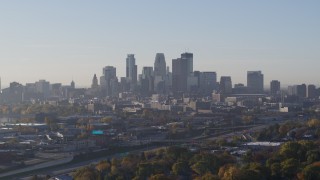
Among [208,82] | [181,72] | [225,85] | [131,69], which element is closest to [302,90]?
[225,85]

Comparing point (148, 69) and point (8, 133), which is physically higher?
point (148, 69)

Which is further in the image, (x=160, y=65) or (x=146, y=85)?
(x=160, y=65)

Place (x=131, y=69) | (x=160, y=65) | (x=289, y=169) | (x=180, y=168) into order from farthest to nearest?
(x=131, y=69) < (x=160, y=65) < (x=180, y=168) < (x=289, y=169)

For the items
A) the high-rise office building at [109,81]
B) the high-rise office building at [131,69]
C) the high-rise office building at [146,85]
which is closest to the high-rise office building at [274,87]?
the high-rise office building at [146,85]

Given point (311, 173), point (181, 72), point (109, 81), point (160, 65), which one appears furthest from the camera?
point (160, 65)

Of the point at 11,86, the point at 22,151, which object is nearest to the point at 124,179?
the point at 22,151

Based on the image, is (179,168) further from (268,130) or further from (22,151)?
(268,130)

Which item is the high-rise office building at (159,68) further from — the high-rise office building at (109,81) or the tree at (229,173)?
the tree at (229,173)

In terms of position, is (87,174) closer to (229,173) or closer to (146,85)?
(229,173)
